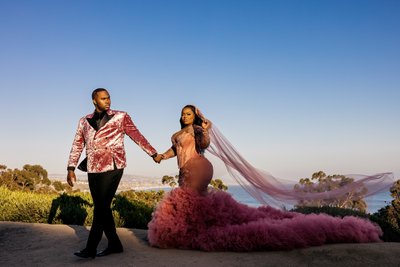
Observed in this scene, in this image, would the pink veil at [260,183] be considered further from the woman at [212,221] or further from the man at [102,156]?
the man at [102,156]

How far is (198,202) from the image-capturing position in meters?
6.55

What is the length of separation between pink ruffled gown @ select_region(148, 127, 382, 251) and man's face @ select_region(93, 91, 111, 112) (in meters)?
1.46

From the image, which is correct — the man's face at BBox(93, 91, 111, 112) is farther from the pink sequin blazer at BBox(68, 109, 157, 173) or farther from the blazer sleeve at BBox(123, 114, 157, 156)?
the blazer sleeve at BBox(123, 114, 157, 156)

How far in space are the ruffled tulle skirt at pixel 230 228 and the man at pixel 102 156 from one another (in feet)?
2.85

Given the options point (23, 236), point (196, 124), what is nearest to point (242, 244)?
point (196, 124)

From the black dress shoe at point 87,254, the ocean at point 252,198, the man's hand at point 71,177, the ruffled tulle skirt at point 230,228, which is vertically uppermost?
the ocean at point 252,198

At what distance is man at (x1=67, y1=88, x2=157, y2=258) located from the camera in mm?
6059

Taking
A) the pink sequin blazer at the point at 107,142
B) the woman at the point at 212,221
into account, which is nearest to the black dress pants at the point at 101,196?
the pink sequin blazer at the point at 107,142

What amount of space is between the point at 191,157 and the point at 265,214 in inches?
69.4

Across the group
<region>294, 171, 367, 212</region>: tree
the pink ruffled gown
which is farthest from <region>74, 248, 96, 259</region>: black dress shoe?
<region>294, 171, 367, 212</region>: tree

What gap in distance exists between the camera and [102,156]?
239 inches

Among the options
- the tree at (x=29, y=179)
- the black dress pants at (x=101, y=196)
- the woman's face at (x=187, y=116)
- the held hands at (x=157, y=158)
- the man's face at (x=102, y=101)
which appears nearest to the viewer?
the black dress pants at (x=101, y=196)

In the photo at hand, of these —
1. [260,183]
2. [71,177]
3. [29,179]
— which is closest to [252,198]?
[260,183]

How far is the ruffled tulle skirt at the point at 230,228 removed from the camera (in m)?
6.08
